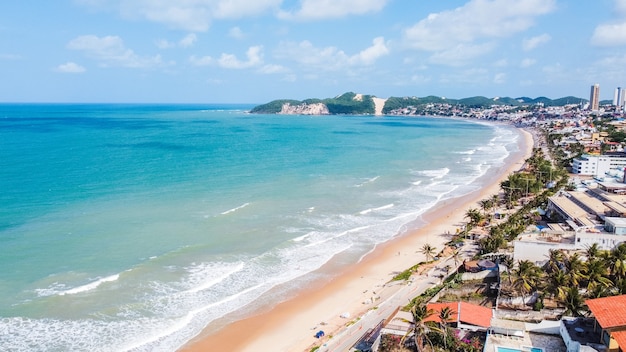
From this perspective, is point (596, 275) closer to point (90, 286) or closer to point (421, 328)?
point (421, 328)

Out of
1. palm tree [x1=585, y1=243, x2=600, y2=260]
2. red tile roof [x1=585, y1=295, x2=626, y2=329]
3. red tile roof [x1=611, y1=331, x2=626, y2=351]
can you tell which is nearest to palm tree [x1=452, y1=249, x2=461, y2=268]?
palm tree [x1=585, y1=243, x2=600, y2=260]

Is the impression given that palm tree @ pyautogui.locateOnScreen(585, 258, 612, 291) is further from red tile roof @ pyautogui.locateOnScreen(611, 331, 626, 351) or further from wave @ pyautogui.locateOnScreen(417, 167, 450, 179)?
wave @ pyautogui.locateOnScreen(417, 167, 450, 179)

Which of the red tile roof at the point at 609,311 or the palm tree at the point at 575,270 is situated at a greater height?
the red tile roof at the point at 609,311

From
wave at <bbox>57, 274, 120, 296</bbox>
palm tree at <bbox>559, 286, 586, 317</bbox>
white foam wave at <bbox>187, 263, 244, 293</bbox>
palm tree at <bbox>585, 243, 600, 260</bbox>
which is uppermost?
palm tree at <bbox>585, 243, 600, 260</bbox>

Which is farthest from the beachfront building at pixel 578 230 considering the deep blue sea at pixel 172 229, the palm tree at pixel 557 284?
the deep blue sea at pixel 172 229

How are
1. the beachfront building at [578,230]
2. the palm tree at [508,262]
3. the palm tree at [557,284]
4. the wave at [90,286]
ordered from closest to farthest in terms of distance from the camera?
1. the palm tree at [557,284]
2. the palm tree at [508,262]
3. the beachfront building at [578,230]
4. the wave at [90,286]

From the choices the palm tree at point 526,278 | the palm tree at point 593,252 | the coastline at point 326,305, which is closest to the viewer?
the palm tree at point 526,278

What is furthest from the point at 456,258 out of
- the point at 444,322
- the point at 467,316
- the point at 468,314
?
the point at 444,322

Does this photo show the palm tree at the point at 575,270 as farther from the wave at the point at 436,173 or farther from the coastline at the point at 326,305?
the wave at the point at 436,173
